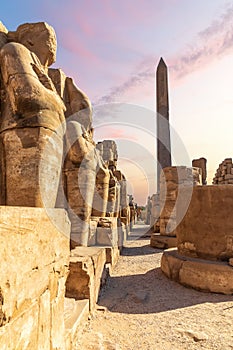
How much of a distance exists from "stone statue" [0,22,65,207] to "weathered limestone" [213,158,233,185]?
10361mm

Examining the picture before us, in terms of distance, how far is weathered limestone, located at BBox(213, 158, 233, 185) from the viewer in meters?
11.2

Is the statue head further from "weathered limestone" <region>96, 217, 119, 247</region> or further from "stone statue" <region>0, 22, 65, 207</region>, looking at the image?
"weathered limestone" <region>96, 217, 119, 247</region>

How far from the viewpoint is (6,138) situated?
2.13 metres

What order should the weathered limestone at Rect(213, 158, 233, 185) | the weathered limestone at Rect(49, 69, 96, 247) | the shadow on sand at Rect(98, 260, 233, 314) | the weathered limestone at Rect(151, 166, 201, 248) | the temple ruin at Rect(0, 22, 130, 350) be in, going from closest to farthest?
the temple ruin at Rect(0, 22, 130, 350)
the shadow on sand at Rect(98, 260, 233, 314)
the weathered limestone at Rect(49, 69, 96, 247)
the weathered limestone at Rect(151, 166, 201, 248)
the weathered limestone at Rect(213, 158, 233, 185)

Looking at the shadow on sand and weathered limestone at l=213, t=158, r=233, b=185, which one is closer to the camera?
the shadow on sand

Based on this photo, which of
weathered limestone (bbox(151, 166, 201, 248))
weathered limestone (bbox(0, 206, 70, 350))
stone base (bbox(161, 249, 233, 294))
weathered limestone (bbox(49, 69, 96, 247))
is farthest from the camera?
weathered limestone (bbox(151, 166, 201, 248))

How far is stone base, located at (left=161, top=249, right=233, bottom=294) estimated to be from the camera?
3.36 m

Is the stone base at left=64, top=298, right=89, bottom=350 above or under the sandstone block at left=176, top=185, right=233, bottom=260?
under


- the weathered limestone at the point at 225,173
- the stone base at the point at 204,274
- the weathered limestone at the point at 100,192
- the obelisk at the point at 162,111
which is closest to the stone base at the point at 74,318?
the stone base at the point at 204,274

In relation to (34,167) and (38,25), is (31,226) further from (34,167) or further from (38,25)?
(38,25)

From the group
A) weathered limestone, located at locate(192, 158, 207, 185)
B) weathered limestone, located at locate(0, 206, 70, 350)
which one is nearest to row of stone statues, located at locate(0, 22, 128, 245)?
weathered limestone, located at locate(0, 206, 70, 350)

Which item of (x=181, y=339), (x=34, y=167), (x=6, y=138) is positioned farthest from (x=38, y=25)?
(x=181, y=339)

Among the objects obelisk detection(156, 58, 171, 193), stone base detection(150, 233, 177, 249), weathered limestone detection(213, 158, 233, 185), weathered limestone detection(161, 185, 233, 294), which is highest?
obelisk detection(156, 58, 171, 193)

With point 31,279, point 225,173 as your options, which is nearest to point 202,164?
point 225,173
